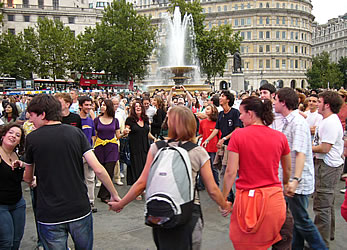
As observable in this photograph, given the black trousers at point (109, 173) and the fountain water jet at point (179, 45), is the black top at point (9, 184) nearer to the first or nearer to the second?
the black trousers at point (109, 173)

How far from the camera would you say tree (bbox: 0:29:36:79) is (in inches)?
1709

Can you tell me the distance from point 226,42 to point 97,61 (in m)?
19.2

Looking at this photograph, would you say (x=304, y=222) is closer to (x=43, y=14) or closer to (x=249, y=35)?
(x=43, y=14)

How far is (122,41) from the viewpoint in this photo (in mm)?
44375

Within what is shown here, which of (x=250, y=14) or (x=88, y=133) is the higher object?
(x=250, y=14)

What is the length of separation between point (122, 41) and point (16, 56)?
1423 centimetres

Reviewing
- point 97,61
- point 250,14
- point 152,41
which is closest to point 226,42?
point 152,41

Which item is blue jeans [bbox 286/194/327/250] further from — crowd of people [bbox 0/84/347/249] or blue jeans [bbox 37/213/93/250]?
blue jeans [bbox 37/213/93/250]

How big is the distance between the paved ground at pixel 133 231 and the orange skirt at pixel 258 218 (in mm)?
1655

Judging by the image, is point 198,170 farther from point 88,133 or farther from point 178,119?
point 88,133

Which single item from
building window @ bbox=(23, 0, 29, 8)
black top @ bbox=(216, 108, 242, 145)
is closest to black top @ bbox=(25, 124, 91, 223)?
black top @ bbox=(216, 108, 242, 145)

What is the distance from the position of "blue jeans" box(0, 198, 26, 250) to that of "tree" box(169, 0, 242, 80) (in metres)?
47.2

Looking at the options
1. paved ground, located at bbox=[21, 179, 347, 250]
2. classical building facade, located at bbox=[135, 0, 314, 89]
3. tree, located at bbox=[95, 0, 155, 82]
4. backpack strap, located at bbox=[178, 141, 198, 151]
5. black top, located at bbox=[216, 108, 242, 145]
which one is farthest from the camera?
classical building facade, located at bbox=[135, 0, 314, 89]

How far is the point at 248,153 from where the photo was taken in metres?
3.27
